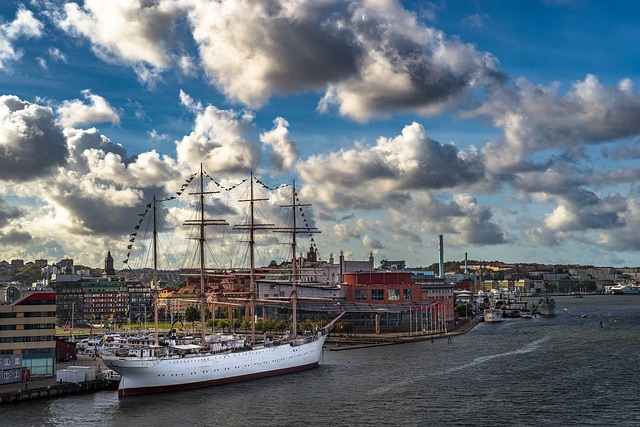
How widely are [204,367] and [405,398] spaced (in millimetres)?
25019

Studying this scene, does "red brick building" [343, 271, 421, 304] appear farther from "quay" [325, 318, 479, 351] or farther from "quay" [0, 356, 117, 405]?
"quay" [0, 356, 117, 405]

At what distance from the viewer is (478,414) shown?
67312 millimetres

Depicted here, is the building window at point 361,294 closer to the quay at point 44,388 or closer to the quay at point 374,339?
the quay at point 374,339

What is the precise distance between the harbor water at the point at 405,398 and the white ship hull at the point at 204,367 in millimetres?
1705

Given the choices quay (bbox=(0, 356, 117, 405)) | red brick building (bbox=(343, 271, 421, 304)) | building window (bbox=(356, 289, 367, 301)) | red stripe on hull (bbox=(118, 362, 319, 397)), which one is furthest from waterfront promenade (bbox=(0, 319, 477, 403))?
building window (bbox=(356, 289, 367, 301))

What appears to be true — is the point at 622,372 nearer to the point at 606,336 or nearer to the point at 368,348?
the point at 368,348

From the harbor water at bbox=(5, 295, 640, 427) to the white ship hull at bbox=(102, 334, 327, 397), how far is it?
1705 millimetres

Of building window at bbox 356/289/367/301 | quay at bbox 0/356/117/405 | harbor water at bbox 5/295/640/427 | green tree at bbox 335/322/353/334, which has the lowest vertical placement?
harbor water at bbox 5/295/640/427

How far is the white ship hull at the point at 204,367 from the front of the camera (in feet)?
265

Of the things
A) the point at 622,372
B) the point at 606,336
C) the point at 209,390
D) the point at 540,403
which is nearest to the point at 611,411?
the point at 540,403

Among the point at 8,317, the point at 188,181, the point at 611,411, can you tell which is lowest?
the point at 611,411

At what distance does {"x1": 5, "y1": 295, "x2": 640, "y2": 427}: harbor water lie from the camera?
66.1m

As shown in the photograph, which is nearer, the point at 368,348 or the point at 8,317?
the point at 8,317

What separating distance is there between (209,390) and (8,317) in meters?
24.6
